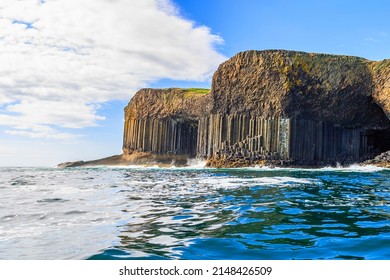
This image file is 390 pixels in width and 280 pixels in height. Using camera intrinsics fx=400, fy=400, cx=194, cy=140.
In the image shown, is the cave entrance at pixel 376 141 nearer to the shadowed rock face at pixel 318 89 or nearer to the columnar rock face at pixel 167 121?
the shadowed rock face at pixel 318 89

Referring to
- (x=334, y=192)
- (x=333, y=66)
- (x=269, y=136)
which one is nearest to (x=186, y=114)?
(x=269, y=136)

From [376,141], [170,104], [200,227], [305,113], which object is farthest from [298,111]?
[200,227]

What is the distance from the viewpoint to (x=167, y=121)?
64.0 m

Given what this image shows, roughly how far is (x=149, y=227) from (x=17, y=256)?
289 cm

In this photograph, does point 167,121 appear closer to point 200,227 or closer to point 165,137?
point 165,137

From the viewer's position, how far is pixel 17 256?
6.79m

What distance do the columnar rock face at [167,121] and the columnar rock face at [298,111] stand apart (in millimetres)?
8258

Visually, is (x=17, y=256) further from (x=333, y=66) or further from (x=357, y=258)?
(x=333, y=66)

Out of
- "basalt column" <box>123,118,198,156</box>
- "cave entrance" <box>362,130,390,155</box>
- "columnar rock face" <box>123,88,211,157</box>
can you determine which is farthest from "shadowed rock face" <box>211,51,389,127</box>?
"basalt column" <box>123,118,198,156</box>

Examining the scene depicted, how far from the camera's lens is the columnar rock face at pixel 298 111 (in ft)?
155

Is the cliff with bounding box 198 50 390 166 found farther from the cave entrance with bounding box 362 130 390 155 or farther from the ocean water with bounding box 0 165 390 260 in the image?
the ocean water with bounding box 0 165 390 260

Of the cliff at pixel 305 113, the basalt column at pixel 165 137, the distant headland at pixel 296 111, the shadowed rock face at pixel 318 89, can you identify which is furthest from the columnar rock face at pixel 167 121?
the shadowed rock face at pixel 318 89

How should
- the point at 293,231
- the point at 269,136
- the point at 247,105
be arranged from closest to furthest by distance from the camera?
1. the point at 293,231
2. the point at 269,136
3. the point at 247,105

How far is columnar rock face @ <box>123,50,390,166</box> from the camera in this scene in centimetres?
4719
